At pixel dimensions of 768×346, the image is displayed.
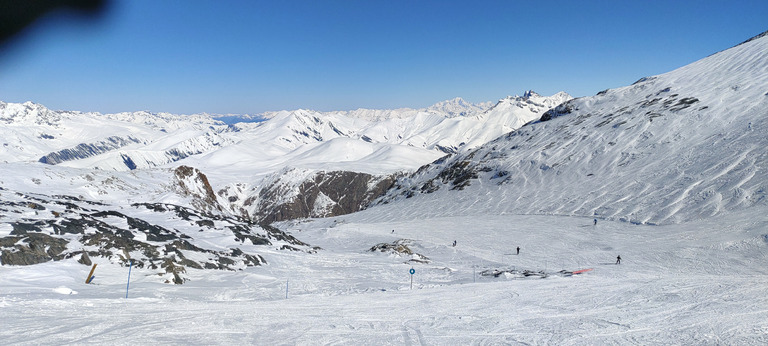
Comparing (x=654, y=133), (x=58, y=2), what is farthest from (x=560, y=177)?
(x=58, y=2)

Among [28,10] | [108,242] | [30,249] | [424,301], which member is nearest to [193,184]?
[108,242]

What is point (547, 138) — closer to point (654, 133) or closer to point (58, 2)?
point (654, 133)

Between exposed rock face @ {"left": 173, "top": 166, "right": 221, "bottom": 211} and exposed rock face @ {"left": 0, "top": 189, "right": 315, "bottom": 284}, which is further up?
exposed rock face @ {"left": 173, "top": 166, "right": 221, "bottom": 211}

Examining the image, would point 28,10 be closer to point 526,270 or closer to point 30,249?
point 30,249

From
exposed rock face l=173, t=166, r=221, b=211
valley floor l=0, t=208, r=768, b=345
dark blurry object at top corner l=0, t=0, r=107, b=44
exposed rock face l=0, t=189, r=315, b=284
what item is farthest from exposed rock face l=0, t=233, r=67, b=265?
exposed rock face l=173, t=166, r=221, b=211

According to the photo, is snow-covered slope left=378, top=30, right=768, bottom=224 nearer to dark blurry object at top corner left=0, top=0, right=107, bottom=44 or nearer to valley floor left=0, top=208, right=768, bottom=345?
valley floor left=0, top=208, right=768, bottom=345

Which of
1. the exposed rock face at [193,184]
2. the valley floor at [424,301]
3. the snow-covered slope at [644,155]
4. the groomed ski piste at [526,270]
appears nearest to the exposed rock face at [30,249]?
the groomed ski piste at [526,270]
